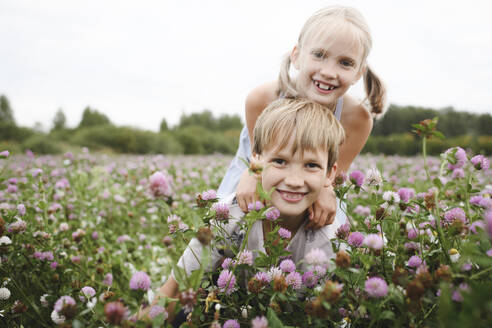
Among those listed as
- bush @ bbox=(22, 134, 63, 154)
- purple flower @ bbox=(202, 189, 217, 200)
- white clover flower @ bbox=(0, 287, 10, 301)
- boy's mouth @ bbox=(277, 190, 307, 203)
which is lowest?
bush @ bbox=(22, 134, 63, 154)

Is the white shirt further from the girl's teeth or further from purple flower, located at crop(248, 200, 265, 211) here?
the girl's teeth

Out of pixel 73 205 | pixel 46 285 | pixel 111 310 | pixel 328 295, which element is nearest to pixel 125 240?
pixel 73 205

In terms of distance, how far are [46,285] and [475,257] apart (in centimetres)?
154

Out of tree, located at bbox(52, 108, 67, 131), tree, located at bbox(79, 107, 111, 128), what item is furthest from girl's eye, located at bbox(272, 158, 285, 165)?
tree, located at bbox(52, 108, 67, 131)

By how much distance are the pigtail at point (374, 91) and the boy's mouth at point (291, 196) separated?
3.41 feet

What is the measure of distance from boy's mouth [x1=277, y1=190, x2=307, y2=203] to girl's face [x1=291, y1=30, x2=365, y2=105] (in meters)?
0.56

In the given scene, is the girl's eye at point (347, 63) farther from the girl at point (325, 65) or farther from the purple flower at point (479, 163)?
the purple flower at point (479, 163)

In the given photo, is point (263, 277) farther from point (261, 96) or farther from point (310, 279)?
point (261, 96)

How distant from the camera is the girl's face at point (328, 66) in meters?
1.42

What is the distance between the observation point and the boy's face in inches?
42.5

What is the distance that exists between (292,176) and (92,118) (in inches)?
1441

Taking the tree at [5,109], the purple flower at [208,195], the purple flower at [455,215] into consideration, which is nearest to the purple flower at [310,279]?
the purple flower at [208,195]

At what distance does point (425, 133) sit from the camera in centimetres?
85

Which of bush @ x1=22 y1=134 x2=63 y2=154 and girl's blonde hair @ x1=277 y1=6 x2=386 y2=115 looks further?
bush @ x1=22 y1=134 x2=63 y2=154
